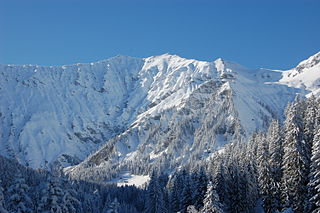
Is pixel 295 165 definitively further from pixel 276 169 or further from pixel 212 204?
pixel 212 204

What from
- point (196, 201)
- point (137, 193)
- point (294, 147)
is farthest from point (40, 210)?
point (137, 193)

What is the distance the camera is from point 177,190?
83.6 meters

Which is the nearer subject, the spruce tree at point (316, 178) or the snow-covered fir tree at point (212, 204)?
the snow-covered fir tree at point (212, 204)

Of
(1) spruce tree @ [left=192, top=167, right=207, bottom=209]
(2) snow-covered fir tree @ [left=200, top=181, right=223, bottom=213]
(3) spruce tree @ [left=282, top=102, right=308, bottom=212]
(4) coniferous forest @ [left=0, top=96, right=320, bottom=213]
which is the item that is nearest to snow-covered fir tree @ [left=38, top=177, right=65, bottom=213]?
(4) coniferous forest @ [left=0, top=96, right=320, bottom=213]

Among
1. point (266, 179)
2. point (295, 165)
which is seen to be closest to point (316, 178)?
point (295, 165)

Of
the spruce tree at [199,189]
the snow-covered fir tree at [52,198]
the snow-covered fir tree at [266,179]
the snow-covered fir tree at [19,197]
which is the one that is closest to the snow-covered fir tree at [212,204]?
the snow-covered fir tree at [52,198]

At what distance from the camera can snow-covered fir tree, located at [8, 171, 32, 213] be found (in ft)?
92.8

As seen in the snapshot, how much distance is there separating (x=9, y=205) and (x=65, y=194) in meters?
4.15

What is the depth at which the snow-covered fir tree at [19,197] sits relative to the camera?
2830 centimetres

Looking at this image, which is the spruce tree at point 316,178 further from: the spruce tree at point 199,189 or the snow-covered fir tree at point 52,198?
the snow-covered fir tree at point 52,198

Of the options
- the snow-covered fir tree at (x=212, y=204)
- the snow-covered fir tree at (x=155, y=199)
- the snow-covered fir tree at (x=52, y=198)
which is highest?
the snow-covered fir tree at (x=52, y=198)

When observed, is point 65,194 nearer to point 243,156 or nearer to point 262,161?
point 262,161

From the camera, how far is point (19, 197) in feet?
93.1

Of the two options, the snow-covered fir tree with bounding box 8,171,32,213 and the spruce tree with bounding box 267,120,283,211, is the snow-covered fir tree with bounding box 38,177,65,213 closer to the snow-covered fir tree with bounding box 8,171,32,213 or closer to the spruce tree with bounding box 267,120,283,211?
the snow-covered fir tree with bounding box 8,171,32,213
